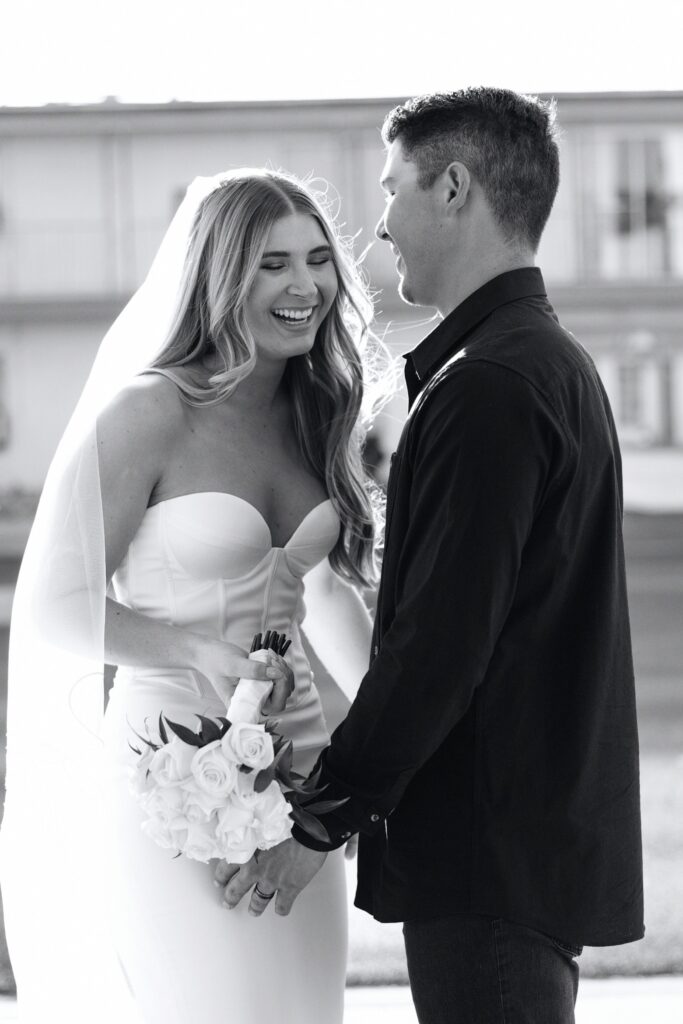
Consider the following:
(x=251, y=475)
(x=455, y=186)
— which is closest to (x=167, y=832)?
(x=251, y=475)

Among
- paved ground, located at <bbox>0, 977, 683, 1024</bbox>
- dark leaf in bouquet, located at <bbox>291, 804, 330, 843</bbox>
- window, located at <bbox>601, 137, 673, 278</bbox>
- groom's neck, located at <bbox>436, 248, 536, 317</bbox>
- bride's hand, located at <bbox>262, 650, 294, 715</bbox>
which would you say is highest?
window, located at <bbox>601, 137, 673, 278</bbox>

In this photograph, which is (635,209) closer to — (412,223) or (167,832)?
(412,223)

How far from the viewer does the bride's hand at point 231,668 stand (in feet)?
5.10

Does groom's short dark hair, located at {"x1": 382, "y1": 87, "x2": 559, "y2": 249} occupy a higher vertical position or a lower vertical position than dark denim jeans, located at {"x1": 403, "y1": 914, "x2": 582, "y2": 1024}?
higher

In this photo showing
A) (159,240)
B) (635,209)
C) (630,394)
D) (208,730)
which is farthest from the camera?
(635,209)

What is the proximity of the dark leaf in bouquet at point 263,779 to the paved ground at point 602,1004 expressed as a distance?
1678 millimetres

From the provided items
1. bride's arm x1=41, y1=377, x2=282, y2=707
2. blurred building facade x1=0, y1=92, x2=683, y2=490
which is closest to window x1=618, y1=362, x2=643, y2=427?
blurred building facade x1=0, y1=92, x2=683, y2=490

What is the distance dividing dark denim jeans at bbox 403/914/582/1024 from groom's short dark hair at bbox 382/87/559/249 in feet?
2.90

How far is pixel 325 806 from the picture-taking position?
137 cm

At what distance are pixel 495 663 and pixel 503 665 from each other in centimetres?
1

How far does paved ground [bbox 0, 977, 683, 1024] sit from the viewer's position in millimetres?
2758

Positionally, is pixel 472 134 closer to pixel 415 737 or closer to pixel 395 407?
pixel 415 737

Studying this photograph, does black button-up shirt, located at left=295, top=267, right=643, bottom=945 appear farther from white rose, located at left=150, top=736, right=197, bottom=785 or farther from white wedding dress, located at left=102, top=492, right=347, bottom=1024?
white wedding dress, located at left=102, top=492, right=347, bottom=1024

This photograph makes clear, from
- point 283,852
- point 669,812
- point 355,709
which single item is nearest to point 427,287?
point 355,709
